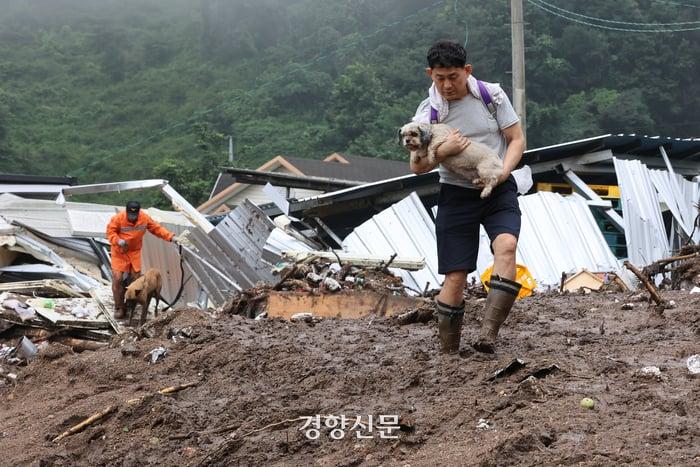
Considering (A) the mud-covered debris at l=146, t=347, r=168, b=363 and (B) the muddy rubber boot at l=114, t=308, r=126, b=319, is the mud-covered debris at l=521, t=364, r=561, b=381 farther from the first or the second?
(B) the muddy rubber boot at l=114, t=308, r=126, b=319

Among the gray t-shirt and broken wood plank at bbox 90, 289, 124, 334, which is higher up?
the gray t-shirt

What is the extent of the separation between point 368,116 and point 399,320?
47278 mm

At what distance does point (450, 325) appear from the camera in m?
5.67

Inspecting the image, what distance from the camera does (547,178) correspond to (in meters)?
18.5

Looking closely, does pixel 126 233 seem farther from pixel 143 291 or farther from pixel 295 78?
pixel 295 78

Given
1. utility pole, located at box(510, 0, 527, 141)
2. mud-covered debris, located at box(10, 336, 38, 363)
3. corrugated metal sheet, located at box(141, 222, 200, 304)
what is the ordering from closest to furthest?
mud-covered debris, located at box(10, 336, 38, 363)
corrugated metal sheet, located at box(141, 222, 200, 304)
utility pole, located at box(510, 0, 527, 141)

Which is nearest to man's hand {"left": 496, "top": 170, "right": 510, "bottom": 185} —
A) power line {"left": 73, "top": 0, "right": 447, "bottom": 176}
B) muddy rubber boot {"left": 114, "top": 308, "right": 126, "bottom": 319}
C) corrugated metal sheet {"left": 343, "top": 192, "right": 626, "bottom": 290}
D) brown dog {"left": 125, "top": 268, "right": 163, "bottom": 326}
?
brown dog {"left": 125, "top": 268, "right": 163, "bottom": 326}

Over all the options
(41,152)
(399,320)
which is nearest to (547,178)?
(399,320)

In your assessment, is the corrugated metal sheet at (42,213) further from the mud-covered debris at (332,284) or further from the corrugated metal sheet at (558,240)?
the mud-covered debris at (332,284)

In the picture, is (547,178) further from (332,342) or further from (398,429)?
(398,429)

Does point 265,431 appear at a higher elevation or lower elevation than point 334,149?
higher

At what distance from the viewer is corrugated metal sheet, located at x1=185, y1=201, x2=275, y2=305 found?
→ 45.6 feet

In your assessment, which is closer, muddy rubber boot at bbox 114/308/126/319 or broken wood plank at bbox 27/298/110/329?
broken wood plank at bbox 27/298/110/329

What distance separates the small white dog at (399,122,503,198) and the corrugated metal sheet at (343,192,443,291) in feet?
29.1
